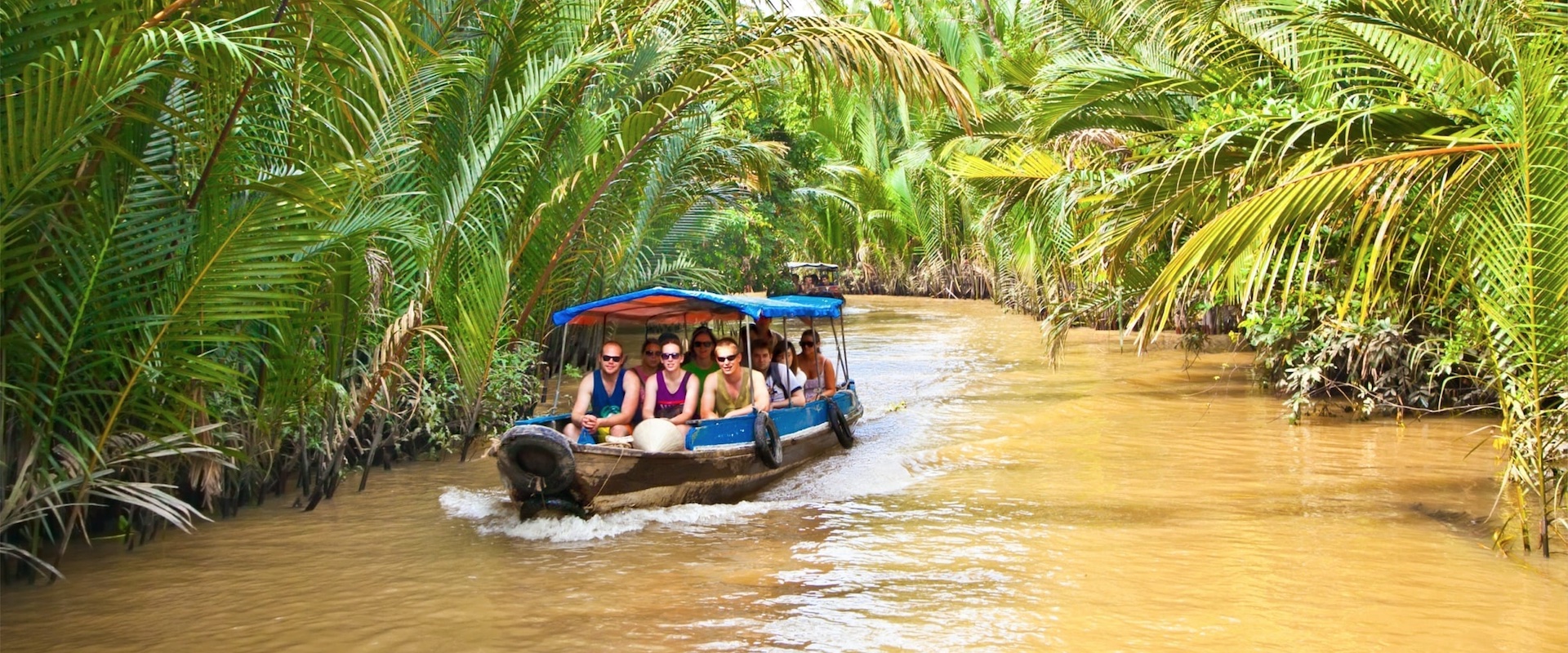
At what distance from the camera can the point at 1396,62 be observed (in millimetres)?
8289

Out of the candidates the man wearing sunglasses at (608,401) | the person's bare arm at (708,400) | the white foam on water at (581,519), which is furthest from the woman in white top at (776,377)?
the white foam on water at (581,519)

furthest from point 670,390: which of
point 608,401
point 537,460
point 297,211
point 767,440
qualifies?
point 297,211

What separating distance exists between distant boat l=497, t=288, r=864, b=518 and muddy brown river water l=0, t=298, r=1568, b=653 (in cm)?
21

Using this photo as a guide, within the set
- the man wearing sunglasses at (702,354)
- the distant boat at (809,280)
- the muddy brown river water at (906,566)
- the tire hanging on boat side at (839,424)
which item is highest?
the distant boat at (809,280)

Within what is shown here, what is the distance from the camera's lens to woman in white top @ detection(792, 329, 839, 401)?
12.4 metres

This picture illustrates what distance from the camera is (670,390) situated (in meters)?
9.75

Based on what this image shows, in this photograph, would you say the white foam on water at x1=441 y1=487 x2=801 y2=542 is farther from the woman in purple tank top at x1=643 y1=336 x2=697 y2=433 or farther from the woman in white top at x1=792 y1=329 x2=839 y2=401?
the woman in white top at x1=792 y1=329 x2=839 y2=401

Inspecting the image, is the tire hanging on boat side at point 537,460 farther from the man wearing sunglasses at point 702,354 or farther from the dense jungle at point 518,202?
the man wearing sunglasses at point 702,354

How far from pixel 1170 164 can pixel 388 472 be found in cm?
636

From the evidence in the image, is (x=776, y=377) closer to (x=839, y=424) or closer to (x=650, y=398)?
(x=839, y=424)

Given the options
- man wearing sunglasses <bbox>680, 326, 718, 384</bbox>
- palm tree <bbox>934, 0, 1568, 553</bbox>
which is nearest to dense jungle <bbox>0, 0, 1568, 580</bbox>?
palm tree <bbox>934, 0, 1568, 553</bbox>

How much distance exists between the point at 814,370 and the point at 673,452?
4.30 meters

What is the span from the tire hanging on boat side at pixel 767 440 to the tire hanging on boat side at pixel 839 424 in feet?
5.89

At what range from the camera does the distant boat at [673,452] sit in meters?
7.96
